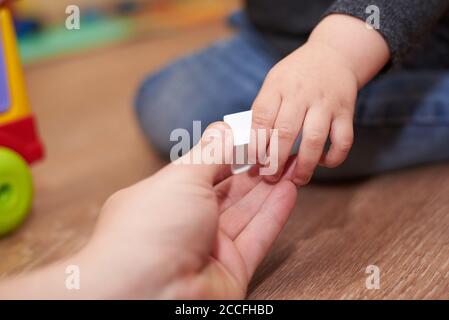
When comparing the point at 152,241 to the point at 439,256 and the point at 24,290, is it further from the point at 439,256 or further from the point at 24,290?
the point at 439,256

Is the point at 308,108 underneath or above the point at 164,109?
above

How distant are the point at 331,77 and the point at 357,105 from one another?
8.1 inches

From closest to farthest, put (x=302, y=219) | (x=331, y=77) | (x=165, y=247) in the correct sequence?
(x=165, y=247), (x=331, y=77), (x=302, y=219)

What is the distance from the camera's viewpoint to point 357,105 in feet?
2.32

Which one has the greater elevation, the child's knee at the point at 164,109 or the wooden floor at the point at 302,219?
the child's knee at the point at 164,109

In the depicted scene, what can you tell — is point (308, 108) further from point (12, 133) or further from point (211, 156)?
point (12, 133)

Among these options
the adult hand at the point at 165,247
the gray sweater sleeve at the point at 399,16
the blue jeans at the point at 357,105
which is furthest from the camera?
the blue jeans at the point at 357,105

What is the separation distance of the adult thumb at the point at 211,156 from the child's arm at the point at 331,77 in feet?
0.10

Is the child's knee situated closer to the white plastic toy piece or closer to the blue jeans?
the blue jeans

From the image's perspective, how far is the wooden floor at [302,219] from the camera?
1.62ft

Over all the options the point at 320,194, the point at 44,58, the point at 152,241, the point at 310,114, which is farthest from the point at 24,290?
the point at 44,58

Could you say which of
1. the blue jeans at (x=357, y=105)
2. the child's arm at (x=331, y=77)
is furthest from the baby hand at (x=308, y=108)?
the blue jeans at (x=357, y=105)

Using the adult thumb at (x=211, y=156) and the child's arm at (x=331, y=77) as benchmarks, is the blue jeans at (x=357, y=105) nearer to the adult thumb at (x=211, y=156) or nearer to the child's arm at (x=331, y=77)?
the child's arm at (x=331, y=77)

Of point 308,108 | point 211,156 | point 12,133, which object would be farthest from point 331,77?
point 12,133
